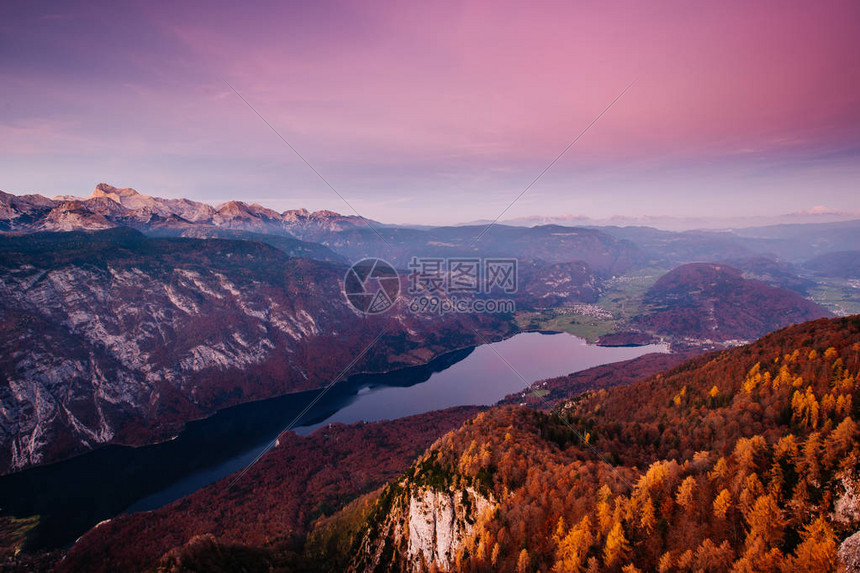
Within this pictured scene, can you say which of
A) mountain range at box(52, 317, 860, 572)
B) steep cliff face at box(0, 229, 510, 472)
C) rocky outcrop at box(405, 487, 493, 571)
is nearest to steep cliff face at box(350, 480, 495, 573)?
rocky outcrop at box(405, 487, 493, 571)

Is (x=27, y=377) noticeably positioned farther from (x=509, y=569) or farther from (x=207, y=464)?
(x=509, y=569)

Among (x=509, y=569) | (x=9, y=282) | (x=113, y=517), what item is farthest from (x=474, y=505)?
(x=9, y=282)

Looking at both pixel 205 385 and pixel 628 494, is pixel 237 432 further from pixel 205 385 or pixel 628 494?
pixel 628 494

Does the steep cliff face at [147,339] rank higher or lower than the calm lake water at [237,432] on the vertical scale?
higher

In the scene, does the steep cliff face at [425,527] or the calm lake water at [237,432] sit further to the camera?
the calm lake water at [237,432]

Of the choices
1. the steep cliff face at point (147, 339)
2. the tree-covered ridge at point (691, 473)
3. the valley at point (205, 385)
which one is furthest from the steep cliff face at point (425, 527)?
the steep cliff face at point (147, 339)

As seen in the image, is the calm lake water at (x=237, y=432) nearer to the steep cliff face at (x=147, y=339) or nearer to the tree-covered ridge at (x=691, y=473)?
the steep cliff face at (x=147, y=339)
